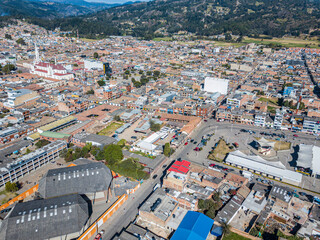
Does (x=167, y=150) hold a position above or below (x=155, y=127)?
below

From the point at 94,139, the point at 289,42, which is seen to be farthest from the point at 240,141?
the point at 289,42

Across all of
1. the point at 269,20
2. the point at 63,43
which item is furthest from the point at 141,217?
the point at 269,20

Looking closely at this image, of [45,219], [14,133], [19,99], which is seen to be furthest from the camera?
[19,99]

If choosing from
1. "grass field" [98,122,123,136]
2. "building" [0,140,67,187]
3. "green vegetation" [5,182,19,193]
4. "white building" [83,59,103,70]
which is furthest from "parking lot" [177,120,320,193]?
"white building" [83,59,103,70]

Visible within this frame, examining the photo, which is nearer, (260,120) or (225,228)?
(225,228)

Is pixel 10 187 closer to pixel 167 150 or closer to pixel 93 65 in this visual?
pixel 167 150

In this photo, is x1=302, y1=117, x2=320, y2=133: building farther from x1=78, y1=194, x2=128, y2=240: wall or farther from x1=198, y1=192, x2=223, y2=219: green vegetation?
x1=78, y1=194, x2=128, y2=240: wall
